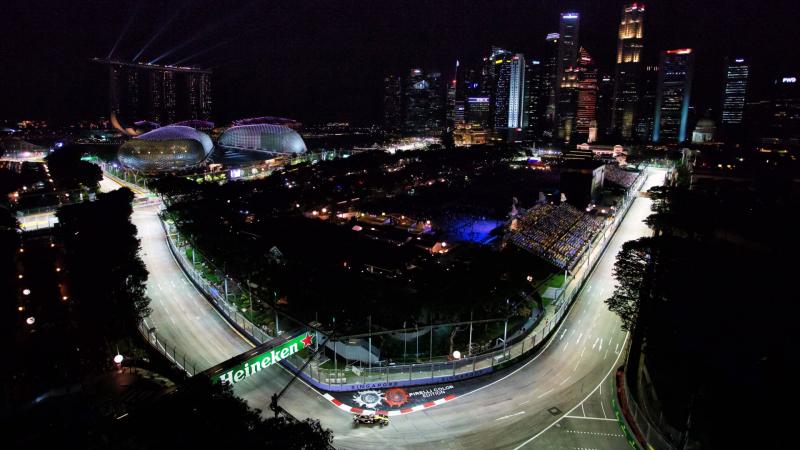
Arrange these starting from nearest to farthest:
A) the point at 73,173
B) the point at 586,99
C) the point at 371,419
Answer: the point at 371,419 < the point at 73,173 < the point at 586,99

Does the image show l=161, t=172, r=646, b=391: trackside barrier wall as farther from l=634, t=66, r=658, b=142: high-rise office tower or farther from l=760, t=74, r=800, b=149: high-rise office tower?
l=634, t=66, r=658, b=142: high-rise office tower

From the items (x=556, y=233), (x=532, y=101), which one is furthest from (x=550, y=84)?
(x=556, y=233)

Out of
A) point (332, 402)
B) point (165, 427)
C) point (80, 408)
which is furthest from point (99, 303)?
point (165, 427)

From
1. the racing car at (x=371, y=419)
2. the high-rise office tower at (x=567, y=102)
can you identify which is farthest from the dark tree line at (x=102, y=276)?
the high-rise office tower at (x=567, y=102)

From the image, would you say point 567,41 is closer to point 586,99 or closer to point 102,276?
point 586,99

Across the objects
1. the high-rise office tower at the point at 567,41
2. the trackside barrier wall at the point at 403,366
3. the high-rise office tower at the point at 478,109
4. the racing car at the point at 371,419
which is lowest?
the racing car at the point at 371,419

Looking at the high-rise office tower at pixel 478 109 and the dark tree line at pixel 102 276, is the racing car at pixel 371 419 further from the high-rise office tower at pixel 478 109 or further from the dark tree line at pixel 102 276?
the high-rise office tower at pixel 478 109
